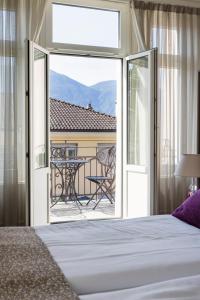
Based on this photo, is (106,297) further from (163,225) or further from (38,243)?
(163,225)

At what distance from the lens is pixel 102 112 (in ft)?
25.9

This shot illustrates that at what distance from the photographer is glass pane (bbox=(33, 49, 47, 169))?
13.4 ft

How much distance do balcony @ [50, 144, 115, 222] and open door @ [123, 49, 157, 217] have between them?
4.39ft

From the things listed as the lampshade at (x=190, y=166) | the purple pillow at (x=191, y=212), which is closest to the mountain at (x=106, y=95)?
the lampshade at (x=190, y=166)

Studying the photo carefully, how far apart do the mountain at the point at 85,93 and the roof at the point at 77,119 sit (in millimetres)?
121

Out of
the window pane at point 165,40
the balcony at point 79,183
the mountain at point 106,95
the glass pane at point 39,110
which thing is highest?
the window pane at point 165,40

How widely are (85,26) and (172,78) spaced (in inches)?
50.2

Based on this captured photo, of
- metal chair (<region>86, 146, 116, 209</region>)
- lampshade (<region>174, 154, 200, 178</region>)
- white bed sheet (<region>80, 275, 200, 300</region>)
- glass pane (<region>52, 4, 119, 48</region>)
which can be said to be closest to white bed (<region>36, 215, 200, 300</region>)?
white bed sheet (<region>80, 275, 200, 300</region>)

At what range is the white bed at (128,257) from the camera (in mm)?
1438

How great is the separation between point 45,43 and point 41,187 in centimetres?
169

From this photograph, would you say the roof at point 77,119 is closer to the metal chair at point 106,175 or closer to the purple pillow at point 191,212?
the metal chair at point 106,175

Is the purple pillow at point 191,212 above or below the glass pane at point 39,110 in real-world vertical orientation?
below

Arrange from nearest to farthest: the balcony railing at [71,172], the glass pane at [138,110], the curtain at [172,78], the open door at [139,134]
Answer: the open door at [139,134], the glass pane at [138,110], the curtain at [172,78], the balcony railing at [71,172]

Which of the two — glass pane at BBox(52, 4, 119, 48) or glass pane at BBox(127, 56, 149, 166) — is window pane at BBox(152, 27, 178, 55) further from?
glass pane at BBox(52, 4, 119, 48)
